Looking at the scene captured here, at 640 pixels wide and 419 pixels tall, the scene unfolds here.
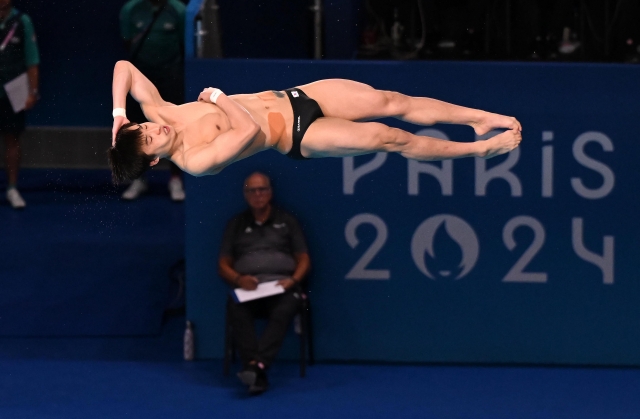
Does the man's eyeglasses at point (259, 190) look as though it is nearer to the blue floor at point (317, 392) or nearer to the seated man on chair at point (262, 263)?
the seated man on chair at point (262, 263)

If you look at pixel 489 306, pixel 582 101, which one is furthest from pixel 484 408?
pixel 582 101

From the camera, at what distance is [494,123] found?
5.76 m

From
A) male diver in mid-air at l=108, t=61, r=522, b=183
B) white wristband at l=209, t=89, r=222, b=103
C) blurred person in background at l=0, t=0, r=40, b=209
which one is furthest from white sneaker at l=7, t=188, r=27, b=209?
white wristband at l=209, t=89, r=222, b=103

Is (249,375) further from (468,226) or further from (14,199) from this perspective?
(14,199)

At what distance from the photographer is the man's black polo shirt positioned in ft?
24.5

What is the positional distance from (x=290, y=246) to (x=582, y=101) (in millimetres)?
2251

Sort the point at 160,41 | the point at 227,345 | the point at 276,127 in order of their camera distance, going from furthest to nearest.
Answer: the point at 160,41, the point at 227,345, the point at 276,127

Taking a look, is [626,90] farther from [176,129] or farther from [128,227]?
[128,227]

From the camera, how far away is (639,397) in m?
7.20

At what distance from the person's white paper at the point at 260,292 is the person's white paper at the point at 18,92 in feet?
10.5

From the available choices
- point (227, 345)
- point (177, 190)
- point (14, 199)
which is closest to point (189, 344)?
point (227, 345)

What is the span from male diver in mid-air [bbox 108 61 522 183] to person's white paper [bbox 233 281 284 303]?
6.08ft

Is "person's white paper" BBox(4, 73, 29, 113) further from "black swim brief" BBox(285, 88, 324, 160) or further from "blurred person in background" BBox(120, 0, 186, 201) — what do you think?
"black swim brief" BBox(285, 88, 324, 160)

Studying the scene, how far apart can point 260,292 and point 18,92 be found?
3.39m
